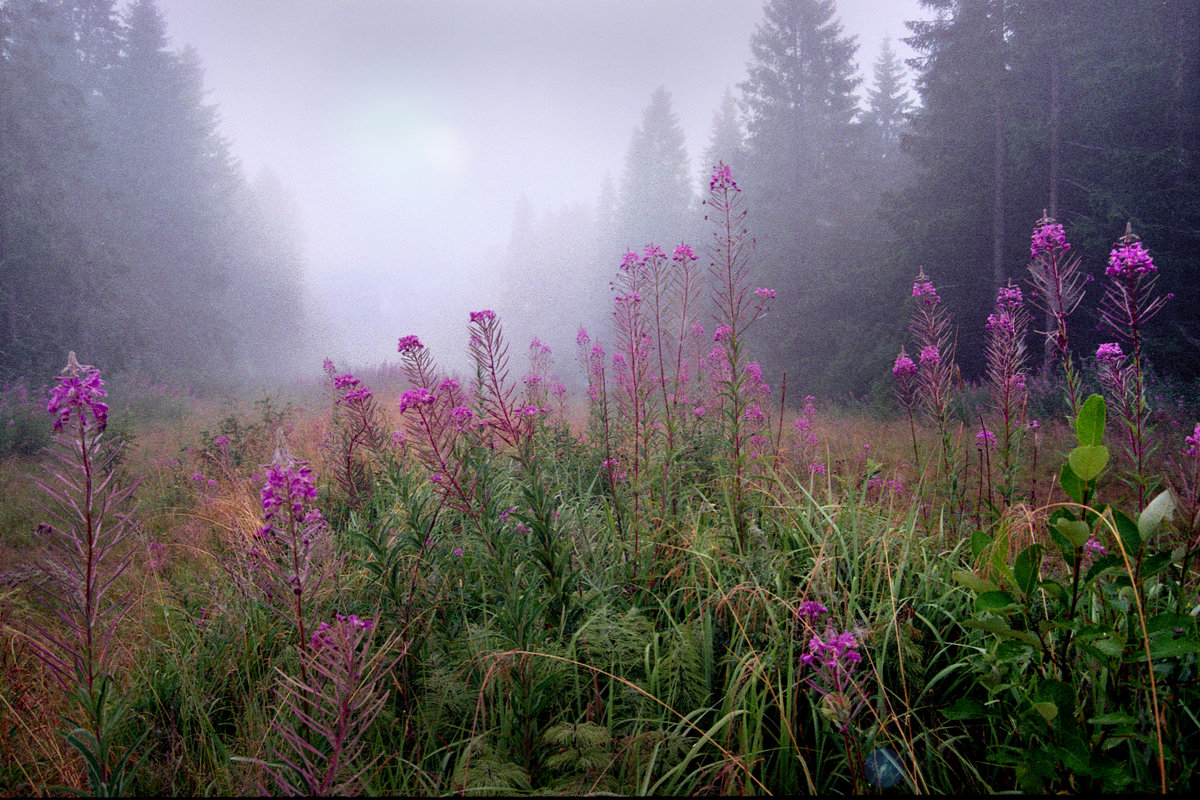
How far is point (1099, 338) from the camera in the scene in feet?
35.5

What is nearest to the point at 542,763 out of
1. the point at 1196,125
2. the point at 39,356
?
the point at 1196,125

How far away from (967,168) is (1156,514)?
44.9 feet

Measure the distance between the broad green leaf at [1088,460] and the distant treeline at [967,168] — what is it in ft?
19.8

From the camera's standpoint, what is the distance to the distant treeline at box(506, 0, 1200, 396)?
9047 millimetres

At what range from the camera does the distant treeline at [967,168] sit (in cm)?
905

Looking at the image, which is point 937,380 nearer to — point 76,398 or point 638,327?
point 638,327

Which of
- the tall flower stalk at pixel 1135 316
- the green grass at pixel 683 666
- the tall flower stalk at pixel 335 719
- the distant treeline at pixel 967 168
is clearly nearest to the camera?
the tall flower stalk at pixel 335 719

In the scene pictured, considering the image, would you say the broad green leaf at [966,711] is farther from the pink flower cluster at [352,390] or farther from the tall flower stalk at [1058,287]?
the pink flower cluster at [352,390]

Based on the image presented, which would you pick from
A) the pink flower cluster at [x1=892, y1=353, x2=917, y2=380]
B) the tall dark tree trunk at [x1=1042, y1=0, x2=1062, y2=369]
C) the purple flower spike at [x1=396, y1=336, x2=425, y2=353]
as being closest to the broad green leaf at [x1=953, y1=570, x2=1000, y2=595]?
the purple flower spike at [x1=396, y1=336, x2=425, y2=353]

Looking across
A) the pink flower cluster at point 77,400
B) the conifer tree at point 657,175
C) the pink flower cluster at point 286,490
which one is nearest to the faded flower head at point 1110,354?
the pink flower cluster at point 286,490

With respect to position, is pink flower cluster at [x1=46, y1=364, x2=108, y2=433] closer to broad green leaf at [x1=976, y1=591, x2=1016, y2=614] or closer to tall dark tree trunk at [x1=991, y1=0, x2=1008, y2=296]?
broad green leaf at [x1=976, y1=591, x2=1016, y2=614]

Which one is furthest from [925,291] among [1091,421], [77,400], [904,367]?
[77,400]

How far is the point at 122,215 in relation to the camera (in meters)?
16.8

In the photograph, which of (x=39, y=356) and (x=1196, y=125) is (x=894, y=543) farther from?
(x=39, y=356)
